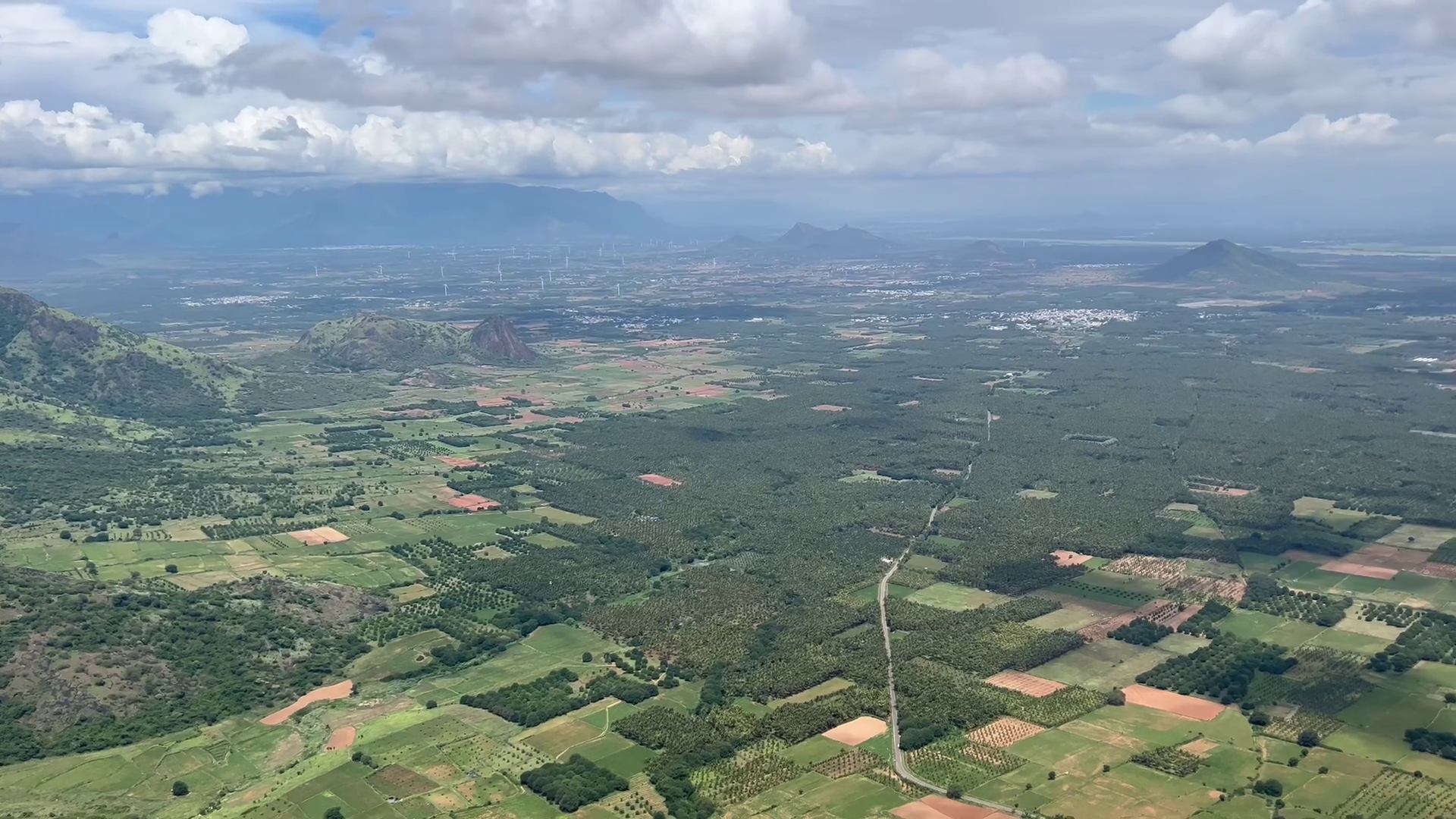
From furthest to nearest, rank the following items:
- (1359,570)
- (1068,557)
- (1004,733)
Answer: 1. (1068,557)
2. (1359,570)
3. (1004,733)

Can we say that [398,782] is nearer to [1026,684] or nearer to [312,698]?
[312,698]

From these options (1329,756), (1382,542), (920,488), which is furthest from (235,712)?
(1382,542)

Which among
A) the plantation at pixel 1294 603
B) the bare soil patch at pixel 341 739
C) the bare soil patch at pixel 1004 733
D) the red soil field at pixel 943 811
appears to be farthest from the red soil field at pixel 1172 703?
the bare soil patch at pixel 341 739

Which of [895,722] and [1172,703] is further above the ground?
[1172,703]

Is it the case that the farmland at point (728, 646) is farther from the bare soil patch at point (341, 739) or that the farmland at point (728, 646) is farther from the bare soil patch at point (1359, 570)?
the bare soil patch at point (1359, 570)

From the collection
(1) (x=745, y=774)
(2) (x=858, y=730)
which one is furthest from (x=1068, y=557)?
(1) (x=745, y=774)

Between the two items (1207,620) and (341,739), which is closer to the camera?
(341,739)

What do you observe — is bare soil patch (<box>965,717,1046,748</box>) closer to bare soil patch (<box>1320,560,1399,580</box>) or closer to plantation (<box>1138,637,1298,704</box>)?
plantation (<box>1138,637,1298,704</box>)

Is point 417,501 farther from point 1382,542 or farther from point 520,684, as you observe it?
point 1382,542
